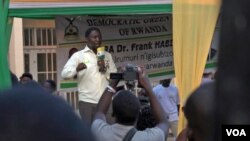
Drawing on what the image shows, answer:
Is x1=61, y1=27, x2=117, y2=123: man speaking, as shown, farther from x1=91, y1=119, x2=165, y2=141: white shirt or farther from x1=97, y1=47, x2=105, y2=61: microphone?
x1=91, y1=119, x2=165, y2=141: white shirt

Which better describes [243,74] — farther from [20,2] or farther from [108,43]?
[108,43]

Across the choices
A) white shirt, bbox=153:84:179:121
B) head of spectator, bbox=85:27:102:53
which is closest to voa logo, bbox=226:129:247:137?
head of spectator, bbox=85:27:102:53

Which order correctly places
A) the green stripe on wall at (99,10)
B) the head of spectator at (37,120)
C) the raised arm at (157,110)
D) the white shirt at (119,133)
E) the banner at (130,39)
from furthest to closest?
the banner at (130,39)
the green stripe on wall at (99,10)
the raised arm at (157,110)
the white shirt at (119,133)
the head of spectator at (37,120)

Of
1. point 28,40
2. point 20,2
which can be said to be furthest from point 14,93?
point 28,40

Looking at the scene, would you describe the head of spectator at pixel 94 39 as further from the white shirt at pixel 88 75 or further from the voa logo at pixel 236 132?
the voa logo at pixel 236 132

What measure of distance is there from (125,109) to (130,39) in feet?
15.0

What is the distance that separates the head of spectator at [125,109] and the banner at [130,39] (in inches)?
163

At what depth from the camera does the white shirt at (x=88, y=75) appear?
6.73 m

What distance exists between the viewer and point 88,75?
6781 mm

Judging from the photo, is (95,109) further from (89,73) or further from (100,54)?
(89,73)

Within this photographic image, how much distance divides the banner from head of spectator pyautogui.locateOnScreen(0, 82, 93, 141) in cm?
664

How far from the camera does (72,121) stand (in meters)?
1.00

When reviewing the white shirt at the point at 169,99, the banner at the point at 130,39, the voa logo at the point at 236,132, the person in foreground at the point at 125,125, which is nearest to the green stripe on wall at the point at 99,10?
the banner at the point at 130,39

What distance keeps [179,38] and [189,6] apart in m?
0.36
